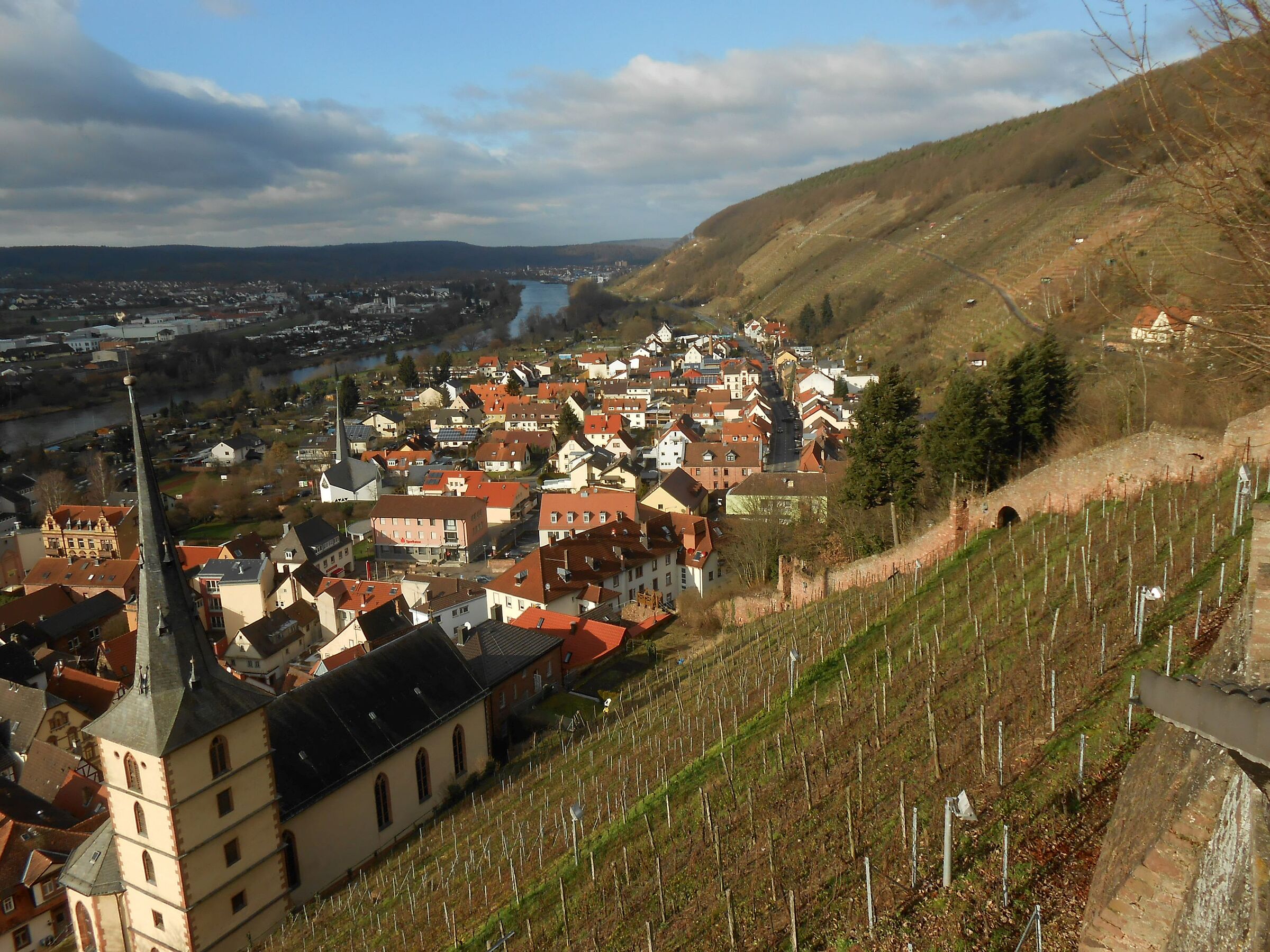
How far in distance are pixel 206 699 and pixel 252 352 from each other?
141 m

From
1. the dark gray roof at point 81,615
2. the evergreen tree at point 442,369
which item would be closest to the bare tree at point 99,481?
the dark gray roof at point 81,615

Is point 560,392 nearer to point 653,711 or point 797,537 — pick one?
point 797,537

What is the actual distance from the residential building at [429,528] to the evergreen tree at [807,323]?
66.3 metres

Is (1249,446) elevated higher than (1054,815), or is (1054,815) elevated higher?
(1249,446)

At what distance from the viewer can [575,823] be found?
1427 cm

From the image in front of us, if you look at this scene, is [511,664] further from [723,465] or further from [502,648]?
[723,465]

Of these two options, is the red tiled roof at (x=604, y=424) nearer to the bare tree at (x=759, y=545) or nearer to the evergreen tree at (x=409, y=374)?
the bare tree at (x=759, y=545)

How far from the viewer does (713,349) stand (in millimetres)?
107938

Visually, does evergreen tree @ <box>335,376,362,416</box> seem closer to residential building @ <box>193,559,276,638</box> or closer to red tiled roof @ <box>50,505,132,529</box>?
red tiled roof @ <box>50,505,132,529</box>

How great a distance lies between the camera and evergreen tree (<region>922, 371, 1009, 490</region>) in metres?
25.1

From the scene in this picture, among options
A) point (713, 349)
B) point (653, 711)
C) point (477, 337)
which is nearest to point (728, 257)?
point (477, 337)

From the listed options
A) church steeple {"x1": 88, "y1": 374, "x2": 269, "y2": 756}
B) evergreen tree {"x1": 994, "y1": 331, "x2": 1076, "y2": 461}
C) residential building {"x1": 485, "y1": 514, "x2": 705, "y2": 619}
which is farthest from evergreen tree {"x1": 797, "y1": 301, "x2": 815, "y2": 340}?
church steeple {"x1": 88, "y1": 374, "x2": 269, "y2": 756}

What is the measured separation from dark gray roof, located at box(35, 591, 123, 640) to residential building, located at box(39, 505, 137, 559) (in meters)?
8.15

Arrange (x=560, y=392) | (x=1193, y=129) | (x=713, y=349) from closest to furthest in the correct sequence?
1. (x=1193, y=129)
2. (x=560, y=392)
3. (x=713, y=349)
